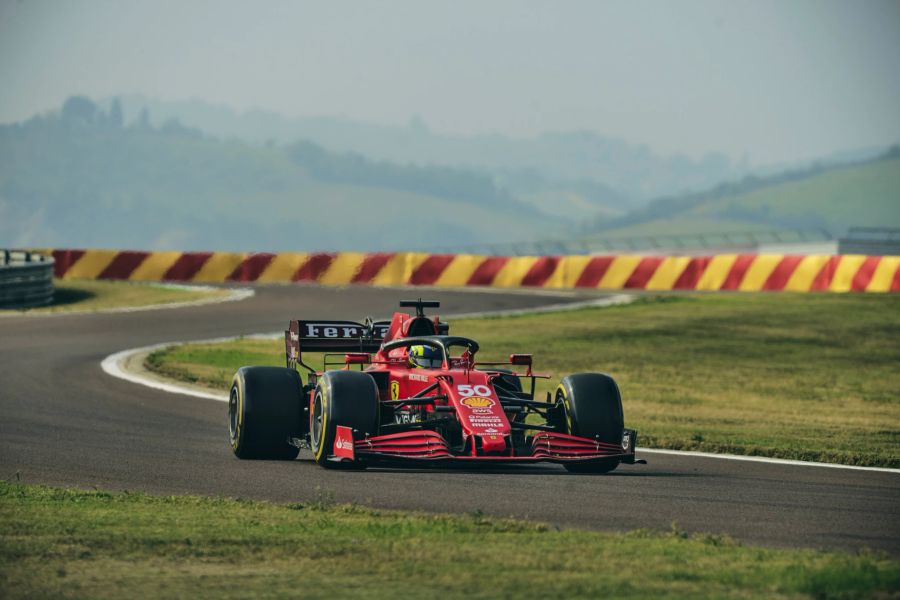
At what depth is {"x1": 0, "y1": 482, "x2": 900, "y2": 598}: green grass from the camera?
7492 millimetres

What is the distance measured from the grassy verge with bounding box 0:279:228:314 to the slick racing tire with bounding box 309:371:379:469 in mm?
19091

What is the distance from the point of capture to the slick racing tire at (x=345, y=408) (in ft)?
42.1

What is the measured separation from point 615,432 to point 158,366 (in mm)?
10454

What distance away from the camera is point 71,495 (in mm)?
10781

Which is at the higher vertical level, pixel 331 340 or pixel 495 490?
pixel 331 340

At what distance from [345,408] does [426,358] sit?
1449 millimetres

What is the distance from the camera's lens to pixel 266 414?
45.4 feet

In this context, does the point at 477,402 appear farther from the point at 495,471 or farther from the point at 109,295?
the point at 109,295

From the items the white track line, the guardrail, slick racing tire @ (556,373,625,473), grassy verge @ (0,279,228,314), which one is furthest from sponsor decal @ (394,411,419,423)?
the guardrail

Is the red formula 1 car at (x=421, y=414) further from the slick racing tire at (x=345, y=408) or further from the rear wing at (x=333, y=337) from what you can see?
the rear wing at (x=333, y=337)

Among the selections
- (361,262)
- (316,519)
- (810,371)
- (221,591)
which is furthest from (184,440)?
(361,262)

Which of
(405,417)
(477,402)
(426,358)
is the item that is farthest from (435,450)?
(426,358)

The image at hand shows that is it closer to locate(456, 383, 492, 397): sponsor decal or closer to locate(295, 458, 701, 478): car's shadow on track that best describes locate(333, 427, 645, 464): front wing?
locate(295, 458, 701, 478): car's shadow on track

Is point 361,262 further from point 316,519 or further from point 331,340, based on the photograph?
point 316,519
